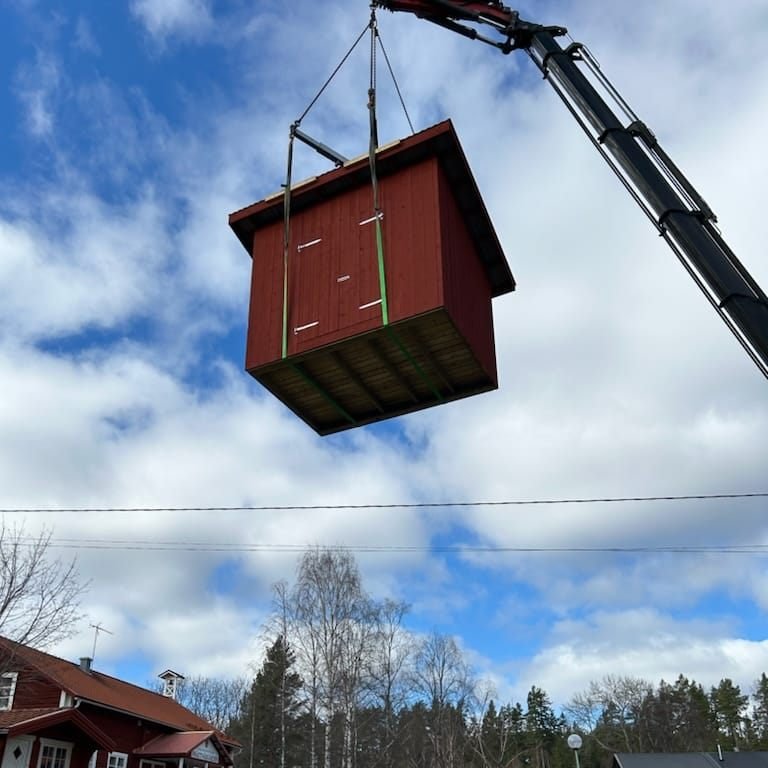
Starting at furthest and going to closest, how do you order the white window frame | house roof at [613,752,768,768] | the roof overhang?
house roof at [613,752,768,768]
the white window frame
the roof overhang

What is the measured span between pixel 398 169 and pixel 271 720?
35326 mm

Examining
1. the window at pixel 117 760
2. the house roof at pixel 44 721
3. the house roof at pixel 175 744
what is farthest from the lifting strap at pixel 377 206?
the house roof at pixel 175 744

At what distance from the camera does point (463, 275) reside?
8.91 m

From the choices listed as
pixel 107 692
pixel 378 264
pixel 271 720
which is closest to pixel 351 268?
pixel 378 264

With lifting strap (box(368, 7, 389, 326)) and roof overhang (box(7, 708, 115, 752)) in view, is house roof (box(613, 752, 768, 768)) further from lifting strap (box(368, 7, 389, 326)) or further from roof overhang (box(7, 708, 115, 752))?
lifting strap (box(368, 7, 389, 326))

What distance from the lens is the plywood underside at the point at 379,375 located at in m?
8.18

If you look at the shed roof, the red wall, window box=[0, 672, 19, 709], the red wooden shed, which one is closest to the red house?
window box=[0, 672, 19, 709]

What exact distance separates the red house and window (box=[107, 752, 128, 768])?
1 centimetres

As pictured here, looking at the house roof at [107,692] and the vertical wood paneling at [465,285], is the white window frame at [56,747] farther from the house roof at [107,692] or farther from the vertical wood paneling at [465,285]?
the vertical wood paneling at [465,285]

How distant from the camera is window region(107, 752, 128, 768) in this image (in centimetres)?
2242

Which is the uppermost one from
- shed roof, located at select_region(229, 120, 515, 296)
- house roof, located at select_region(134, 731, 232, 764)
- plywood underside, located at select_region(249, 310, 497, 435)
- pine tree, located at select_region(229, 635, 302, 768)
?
pine tree, located at select_region(229, 635, 302, 768)

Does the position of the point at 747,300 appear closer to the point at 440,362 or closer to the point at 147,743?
the point at 440,362

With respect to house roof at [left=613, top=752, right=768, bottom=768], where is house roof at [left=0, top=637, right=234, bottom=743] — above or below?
above

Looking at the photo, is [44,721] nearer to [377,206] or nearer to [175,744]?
[175,744]
